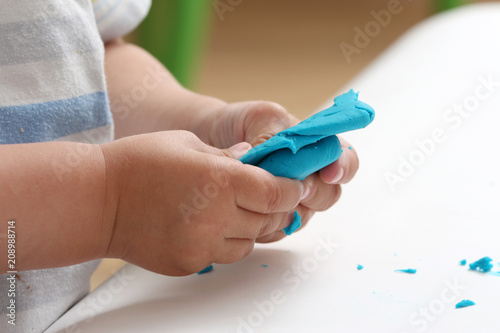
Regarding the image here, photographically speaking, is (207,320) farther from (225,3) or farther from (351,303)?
(225,3)

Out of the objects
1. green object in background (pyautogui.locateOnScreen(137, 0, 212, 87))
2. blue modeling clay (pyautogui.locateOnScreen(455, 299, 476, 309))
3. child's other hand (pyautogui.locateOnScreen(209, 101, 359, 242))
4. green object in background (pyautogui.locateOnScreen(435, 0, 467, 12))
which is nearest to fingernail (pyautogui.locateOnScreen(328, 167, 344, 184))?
child's other hand (pyautogui.locateOnScreen(209, 101, 359, 242))

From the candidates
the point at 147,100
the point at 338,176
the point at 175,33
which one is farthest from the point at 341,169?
the point at 175,33

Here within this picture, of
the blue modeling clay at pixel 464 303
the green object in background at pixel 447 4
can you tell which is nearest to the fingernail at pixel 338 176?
the blue modeling clay at pixel 464 303

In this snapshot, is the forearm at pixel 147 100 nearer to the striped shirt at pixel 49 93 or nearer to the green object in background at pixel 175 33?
the striped shirt at pixel 49 93

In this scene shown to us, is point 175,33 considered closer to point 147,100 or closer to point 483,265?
point 147,100

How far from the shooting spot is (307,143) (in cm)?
36

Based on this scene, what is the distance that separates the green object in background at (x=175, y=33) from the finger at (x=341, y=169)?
2.25 feet

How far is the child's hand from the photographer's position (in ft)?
1.11

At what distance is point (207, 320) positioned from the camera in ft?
1.09

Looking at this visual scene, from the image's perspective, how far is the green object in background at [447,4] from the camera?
3.70 feet

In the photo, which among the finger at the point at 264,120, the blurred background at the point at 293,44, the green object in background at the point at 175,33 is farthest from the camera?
the blurred background at the point at 293,44

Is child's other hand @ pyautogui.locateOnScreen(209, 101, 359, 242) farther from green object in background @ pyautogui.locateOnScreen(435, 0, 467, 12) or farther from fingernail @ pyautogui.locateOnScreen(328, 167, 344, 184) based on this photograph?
green object in background @ pyautogui.locateOnScreen(435, 0, 467, 12)

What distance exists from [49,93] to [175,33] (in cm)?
65

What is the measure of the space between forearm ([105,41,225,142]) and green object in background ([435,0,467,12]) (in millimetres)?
707
